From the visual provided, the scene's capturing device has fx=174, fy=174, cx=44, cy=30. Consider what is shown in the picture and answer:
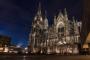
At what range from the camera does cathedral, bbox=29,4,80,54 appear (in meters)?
86.9

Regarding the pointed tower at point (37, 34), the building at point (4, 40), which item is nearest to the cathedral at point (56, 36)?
the pointed tower at point (37, 34)

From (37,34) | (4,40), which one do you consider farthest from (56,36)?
(4,40)

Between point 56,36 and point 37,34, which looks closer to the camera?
point 56,36

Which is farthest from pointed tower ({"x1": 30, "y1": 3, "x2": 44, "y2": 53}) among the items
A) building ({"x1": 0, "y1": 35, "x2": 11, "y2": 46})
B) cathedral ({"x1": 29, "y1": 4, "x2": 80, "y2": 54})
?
building ({"x1": 0, "y1": 35, "x2": 11, "y2": 46})

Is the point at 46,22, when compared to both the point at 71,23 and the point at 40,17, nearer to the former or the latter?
the point at 40,17

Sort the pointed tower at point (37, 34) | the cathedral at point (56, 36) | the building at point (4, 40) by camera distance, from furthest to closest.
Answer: the building at point (4, 40)
the pointed tower at point (37, 34)
the cathedral at point (56, 36)

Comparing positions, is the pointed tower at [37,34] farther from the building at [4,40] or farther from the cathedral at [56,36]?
the building at [4,40]

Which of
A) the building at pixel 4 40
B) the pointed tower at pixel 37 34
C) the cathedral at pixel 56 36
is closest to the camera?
the cathedral at pixel 56 36

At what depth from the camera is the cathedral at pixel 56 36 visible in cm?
8694

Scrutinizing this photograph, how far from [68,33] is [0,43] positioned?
46915 millimetres

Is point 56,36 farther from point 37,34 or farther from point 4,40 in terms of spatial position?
point 4,40

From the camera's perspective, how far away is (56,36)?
94.2 m

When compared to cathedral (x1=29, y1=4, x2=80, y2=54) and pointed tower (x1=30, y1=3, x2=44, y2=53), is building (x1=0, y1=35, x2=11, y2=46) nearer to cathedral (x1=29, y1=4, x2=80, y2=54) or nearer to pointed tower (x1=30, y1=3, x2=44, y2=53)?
cathedral (x1=29, y1=4, x2=80, y2=54)

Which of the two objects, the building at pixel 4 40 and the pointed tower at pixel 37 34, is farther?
the building at pixel 4 40
